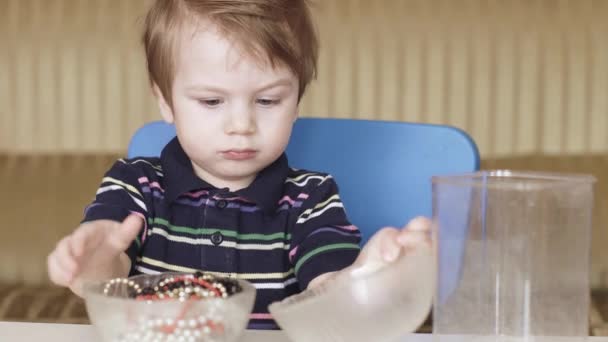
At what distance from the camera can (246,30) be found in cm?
104

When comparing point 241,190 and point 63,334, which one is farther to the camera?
point 241,190

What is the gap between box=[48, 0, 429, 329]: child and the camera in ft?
3.34

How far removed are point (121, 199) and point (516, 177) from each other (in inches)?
20.7

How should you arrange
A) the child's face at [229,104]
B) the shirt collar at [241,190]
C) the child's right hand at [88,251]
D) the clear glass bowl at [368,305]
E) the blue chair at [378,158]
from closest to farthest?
the clear glass bowl at [368,305]
the child's right hand at [88,251]
the child's face at [229,104]
the shirt collar at [241,190]
the blue chair at [378,158]

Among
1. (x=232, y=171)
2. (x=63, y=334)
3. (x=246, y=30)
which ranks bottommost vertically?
(x=63, y=334)

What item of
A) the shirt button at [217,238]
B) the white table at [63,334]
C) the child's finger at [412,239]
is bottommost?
the white table at [63,334]

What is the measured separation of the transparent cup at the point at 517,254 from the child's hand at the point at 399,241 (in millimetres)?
17

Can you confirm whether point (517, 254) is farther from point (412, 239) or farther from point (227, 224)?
point (227, 224)

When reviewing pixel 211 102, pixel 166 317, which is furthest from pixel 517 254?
pixel 211 102

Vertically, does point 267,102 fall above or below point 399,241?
above

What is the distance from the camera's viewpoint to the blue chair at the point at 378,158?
1.29 metres

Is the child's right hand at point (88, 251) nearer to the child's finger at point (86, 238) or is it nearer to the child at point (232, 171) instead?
the child's finger at point (86, 238)

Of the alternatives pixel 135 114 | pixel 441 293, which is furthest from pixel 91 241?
pixel 135 114

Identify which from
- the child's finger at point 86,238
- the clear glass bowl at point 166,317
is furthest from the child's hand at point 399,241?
the child's finger at point 86,238
